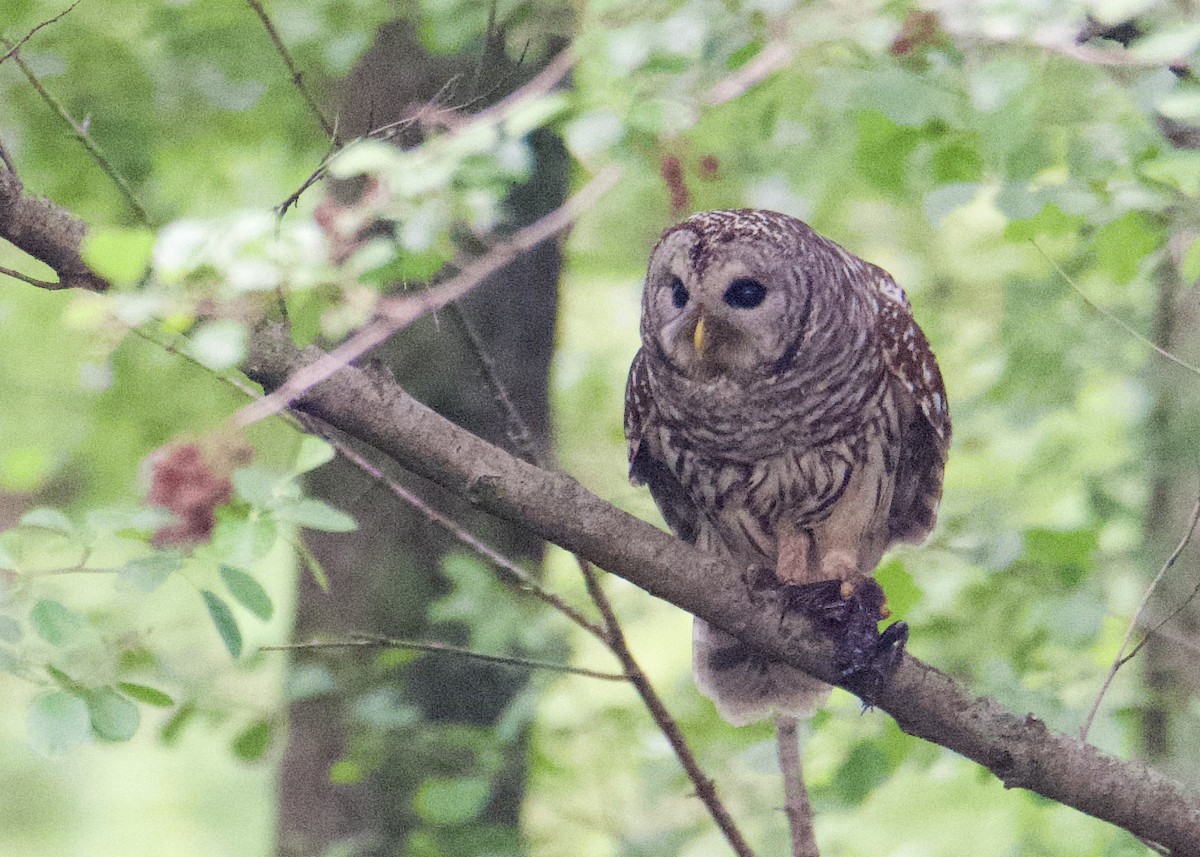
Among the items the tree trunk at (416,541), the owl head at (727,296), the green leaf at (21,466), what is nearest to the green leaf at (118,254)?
the green leaf at (21,466)

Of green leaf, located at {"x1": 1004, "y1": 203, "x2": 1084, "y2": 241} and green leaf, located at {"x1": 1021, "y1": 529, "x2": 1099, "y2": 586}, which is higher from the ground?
green leaf, located at {"x1": 1004, "y1": 203, "x2": 1084, "y2": 241}

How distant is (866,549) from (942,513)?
1218mm

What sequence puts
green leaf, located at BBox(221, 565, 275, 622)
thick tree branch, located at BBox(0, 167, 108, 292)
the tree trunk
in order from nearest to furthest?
thick tree branch, located at BBox(0, 167, 108, 292) < green leaf, located at BBox(221, 565, 275, 622) < the tree trunk

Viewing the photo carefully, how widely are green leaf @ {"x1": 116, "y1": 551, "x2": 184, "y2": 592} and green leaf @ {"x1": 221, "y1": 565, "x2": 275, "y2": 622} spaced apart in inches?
3.2

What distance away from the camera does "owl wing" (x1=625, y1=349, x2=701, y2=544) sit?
2965 mm

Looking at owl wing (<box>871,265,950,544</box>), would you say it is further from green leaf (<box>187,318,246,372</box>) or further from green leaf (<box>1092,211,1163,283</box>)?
green leaf (<box>187,318,246,372</box>)

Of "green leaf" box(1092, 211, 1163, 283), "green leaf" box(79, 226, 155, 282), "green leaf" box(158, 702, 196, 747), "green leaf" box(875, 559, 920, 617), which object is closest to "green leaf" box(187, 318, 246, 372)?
"green leaf" box(79, 226, 155, 282)

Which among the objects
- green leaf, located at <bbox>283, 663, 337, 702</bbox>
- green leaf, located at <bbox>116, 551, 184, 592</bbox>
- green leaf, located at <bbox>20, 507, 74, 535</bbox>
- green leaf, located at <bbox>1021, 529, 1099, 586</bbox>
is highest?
green leaf, located at <bbox>20, 507, 74, 535</bbox>

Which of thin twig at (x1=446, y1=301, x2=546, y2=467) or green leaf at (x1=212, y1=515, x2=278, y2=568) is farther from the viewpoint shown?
thin twig at (x1=446, y1=301, x2=546, y2=467)

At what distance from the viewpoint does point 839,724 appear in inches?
122

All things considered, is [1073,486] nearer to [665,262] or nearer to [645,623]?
[645,623]

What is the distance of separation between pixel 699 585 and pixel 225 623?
30.6 inches

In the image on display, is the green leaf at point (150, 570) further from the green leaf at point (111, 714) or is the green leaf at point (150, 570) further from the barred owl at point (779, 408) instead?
the barred owl at point (779, 408)

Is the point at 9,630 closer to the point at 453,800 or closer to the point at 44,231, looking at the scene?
the point at 44,231
